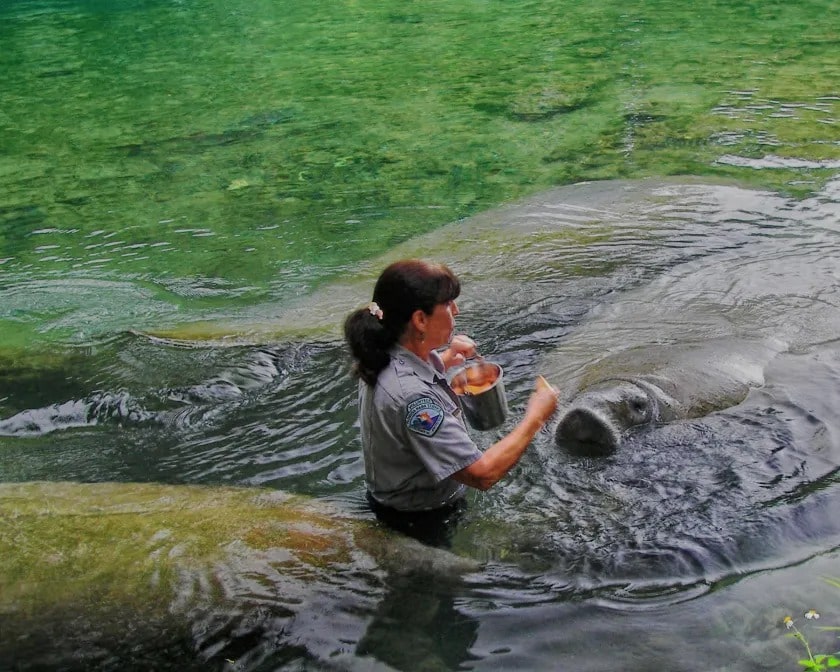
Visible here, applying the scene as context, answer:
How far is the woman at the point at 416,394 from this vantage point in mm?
3750

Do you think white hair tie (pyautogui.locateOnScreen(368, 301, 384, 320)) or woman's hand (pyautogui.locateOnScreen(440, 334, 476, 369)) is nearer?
white hair tie (pyautogui.locateOnScreen(368, 301, 384, 320))

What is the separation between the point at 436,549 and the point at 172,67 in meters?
14.8

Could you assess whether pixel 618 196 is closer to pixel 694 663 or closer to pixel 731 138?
pixel 731 138

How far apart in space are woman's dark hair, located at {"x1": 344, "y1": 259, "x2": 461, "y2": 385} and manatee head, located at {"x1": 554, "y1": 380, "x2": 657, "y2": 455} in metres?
1.43

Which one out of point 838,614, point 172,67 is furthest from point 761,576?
point 172,67

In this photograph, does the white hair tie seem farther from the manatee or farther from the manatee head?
the manatee head

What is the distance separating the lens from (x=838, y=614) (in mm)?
3439

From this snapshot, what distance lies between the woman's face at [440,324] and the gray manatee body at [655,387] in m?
1.33

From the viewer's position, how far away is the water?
148 inches

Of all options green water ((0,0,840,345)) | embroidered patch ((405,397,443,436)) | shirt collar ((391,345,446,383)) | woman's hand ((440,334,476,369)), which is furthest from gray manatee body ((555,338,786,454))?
green water ((0,0,840,345))

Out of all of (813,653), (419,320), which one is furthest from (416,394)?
(813,653)

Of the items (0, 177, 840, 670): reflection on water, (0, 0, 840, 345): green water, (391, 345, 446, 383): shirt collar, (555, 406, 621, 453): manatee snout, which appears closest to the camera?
(0, 177, 840, 670): reflection on water

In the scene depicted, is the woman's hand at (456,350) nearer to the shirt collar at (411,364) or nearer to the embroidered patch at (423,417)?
the shirt collar at (411,364)

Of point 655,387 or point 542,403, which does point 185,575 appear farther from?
point 655,387
